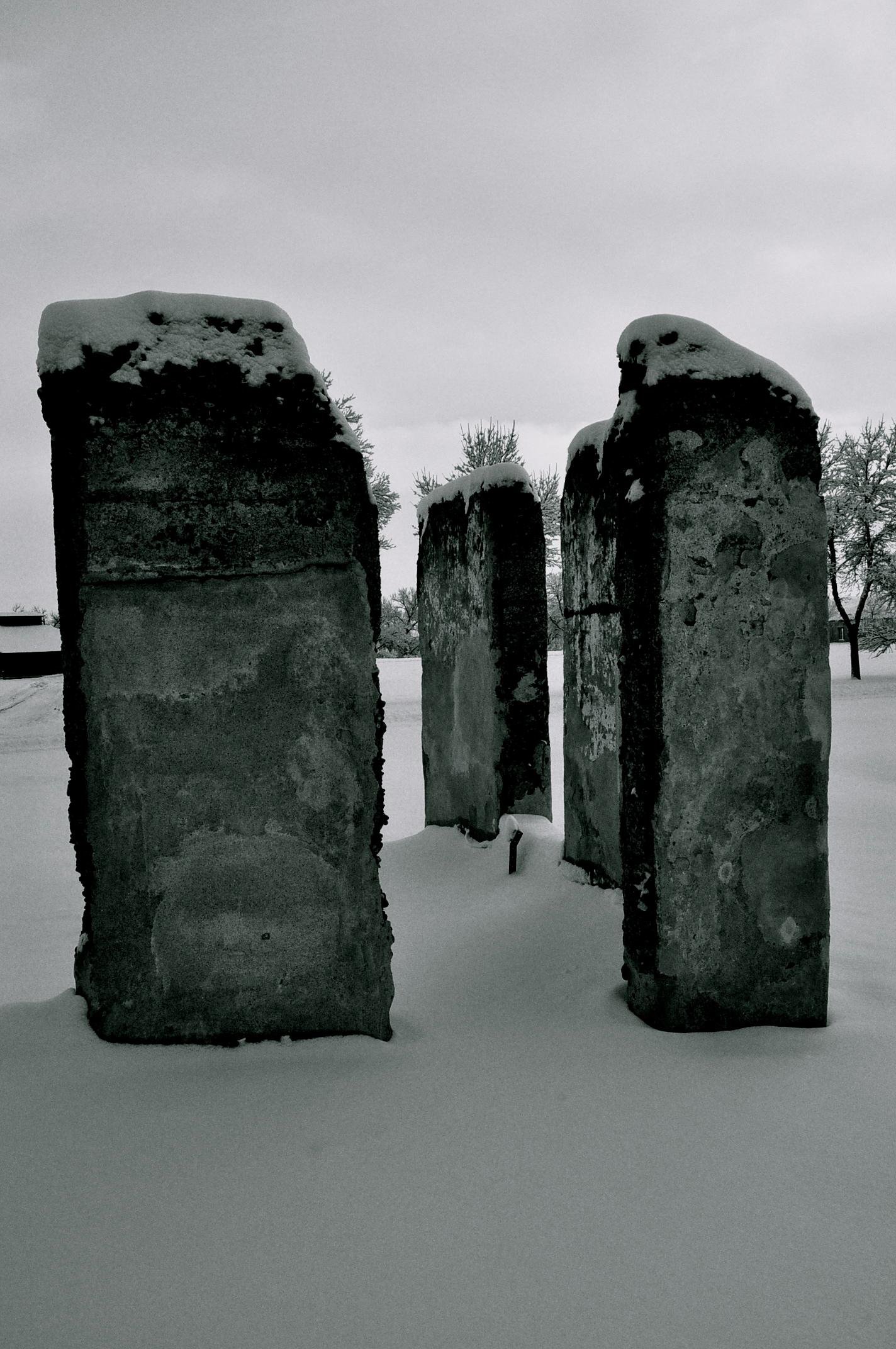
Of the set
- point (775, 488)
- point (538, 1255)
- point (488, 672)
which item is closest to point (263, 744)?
point (538, 1255)

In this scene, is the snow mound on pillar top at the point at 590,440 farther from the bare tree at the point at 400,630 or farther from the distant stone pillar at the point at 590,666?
the bare tree at the point at 400,630

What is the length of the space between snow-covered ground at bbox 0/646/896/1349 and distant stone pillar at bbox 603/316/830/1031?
9.0 inches

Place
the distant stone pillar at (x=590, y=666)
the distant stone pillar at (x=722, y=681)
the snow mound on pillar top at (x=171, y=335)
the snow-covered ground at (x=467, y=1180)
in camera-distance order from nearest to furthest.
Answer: the snow-covered ground at (x=467, y=1180), the snow mound on pillar top at (x=171, y=335), the distant stone pillar at (x=722, y=681), the distant stone pillar at (x=590, y=666)

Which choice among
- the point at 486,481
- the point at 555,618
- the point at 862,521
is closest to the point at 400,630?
the point at 555,618

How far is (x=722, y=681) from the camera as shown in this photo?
2.57 metres

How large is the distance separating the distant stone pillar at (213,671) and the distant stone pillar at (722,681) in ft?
2.62

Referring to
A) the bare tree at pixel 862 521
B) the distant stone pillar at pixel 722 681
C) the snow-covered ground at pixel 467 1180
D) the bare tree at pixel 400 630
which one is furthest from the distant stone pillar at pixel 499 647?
the bare tree at pixel 400 630

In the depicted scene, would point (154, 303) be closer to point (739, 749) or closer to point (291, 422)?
point (291, 422)

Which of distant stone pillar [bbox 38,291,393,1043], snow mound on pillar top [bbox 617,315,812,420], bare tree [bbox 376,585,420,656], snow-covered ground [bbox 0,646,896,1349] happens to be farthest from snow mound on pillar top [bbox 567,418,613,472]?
bare tree [bbox 376,585,420,656]

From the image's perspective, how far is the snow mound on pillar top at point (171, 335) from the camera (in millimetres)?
2434

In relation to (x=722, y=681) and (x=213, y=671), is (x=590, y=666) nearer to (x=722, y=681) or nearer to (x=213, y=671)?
(x=722, y=681)

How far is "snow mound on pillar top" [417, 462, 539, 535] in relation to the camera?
484cm

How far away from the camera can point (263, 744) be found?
8.22 feet

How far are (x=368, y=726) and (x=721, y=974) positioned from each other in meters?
1.25
